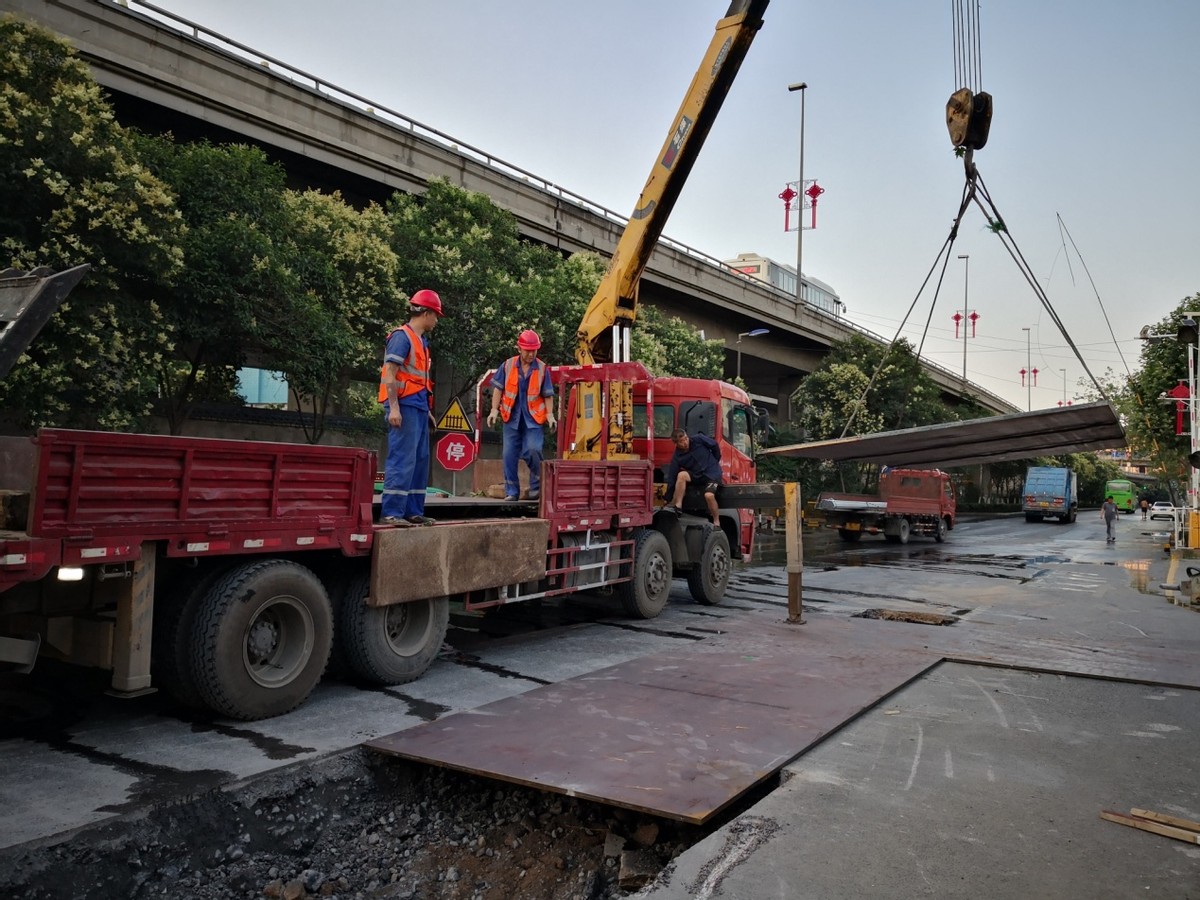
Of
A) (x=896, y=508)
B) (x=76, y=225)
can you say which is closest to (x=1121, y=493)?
(x=896, y=508)

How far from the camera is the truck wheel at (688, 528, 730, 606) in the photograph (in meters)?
10.6

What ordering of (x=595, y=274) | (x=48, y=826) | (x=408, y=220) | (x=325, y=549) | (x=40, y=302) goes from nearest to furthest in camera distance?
(x=40, y=302) < (x=48, y=826) < (x=325, y=549) < (x=408, y=220) < (x=595, y=274)

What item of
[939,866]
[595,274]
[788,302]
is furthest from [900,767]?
[788,302]

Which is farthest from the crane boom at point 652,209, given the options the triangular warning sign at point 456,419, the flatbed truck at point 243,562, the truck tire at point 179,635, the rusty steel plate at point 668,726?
the truck tire at point 179,635

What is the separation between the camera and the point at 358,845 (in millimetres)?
4145

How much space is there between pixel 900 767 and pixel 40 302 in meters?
4.64

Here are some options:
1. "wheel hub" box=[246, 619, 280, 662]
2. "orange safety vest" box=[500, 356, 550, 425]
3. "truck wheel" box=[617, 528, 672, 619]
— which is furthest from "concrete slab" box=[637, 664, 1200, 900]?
"orange safety vest" box=[500, 356, 550, 425]

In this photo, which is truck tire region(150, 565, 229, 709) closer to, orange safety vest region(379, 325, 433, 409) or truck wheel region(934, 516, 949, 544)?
orange safety vest region(379, 325, 433, 409)

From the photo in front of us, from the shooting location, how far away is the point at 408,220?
1848 cm

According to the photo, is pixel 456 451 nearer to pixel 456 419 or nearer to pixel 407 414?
pixel 456 419

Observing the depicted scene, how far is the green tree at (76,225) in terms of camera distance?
11352 millimetres

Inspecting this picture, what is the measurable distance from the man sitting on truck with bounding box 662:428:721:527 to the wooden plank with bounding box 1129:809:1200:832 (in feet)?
21.4

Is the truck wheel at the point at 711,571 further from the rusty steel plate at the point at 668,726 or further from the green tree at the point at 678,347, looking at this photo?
the green tree at the point at 678,347

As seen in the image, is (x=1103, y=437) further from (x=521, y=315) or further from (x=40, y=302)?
(x=40, y=302)
